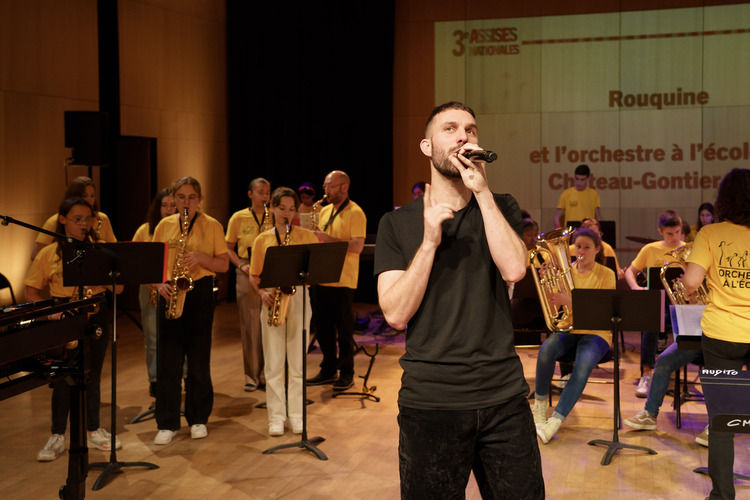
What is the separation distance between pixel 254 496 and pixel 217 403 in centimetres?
205

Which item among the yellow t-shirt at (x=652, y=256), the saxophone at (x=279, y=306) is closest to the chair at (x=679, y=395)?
the yellow t-shirt at (x=652, y=256)

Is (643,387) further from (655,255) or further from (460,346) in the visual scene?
(460,346)

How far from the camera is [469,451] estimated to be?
2.22 m

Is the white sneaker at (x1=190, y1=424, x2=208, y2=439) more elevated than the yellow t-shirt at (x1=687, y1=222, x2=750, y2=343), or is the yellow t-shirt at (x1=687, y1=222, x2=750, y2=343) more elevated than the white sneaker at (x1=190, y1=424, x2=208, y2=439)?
the yellow t-shirt at (x1=687, y1=222, x2=750, y2=343)

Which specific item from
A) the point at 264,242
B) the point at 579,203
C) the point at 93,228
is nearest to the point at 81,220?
the point at 93,228

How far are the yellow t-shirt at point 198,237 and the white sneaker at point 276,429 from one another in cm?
113

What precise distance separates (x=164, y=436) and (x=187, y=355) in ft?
1.82

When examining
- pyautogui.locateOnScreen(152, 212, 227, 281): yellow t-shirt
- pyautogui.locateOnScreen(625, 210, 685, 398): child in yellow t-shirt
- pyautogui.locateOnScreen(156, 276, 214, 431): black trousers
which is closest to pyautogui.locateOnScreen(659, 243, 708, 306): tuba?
pyautogui.locateOnScreen(625, 210, 685, 398): child in yellow t-shirt

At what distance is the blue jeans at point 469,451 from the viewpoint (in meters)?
2.18

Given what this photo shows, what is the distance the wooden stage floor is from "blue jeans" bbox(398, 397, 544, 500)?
2.19 m

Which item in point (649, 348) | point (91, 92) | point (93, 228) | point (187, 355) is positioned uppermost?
point (91, 92)

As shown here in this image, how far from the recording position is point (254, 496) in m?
4.32

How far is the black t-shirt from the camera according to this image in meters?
2.18

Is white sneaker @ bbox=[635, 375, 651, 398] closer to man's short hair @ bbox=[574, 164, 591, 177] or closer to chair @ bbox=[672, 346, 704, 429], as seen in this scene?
chair @ bbox=[672, 346, 704, 429]
